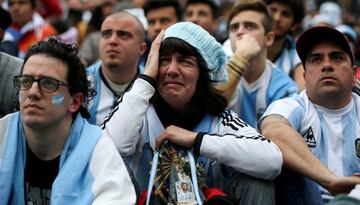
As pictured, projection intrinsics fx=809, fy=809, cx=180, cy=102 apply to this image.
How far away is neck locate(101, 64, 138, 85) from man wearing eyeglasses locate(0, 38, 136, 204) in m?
2.38

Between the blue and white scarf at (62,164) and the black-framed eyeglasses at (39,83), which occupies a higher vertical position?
the black-framed eyeglasses at (39,83)

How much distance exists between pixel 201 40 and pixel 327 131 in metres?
1.01

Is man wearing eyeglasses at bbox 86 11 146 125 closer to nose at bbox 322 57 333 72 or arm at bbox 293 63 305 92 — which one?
arm at bbox 293 63 305 92

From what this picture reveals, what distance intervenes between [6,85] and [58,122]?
119cm

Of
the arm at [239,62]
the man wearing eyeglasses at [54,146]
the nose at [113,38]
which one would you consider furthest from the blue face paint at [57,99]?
the nose at [113,38]

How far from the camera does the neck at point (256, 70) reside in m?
6.76

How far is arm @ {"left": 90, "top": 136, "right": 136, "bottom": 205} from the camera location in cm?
411

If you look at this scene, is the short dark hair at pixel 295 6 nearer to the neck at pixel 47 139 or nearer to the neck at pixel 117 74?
the neck at pixel 117 74

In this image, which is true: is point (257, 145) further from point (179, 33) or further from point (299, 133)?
point (179, 33)

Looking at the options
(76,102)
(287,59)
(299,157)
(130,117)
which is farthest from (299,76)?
(76,102)

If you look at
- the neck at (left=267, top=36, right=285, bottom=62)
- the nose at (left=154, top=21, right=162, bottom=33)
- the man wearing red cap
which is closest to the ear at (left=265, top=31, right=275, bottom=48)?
the neck at (left=267, top=36, right=285, bottom=62)

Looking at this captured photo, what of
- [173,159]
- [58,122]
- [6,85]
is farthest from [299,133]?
[6,85]

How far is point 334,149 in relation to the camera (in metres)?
5.19

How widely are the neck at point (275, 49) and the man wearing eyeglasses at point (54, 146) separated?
3.76m
